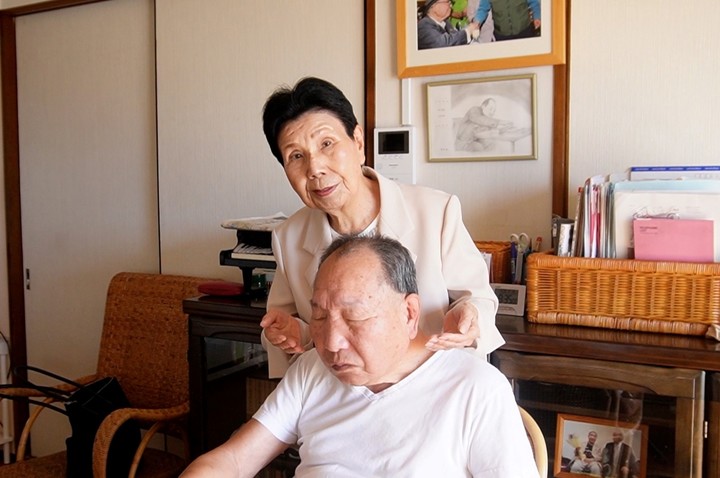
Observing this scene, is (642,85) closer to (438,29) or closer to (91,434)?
(438,29)

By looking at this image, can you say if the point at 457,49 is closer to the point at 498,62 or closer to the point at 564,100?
the point at 498,62

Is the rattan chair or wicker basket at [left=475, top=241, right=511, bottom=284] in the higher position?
wicker basket at [left=475, top=241, right=511, bottom=284]

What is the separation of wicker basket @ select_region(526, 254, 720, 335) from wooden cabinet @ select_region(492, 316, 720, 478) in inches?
1.3

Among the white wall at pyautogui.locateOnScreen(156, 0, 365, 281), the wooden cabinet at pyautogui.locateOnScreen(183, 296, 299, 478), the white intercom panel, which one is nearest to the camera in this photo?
the wooden cabinet at pyautogui.locateOnScreen(183, 296, 299, 478)

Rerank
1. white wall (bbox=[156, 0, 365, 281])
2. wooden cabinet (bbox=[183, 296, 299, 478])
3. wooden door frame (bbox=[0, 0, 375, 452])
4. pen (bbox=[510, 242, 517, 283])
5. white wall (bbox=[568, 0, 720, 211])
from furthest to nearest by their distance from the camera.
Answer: wooden door frame (bbox=[0, 0, 375, 452])
white wall (bbox=[156, 0, 365, 281])
wooden cabinet (bbox=[183, 296, 299, 478])
pen (bbox=[510, 242, 517, 283])
white wall (bbox=[568, 0, 720, 211])

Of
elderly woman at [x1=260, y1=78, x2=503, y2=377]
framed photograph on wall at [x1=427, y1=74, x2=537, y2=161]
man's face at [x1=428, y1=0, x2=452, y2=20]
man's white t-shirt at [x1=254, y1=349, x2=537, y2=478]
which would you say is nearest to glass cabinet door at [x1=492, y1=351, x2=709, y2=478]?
elderly woman at [x1=260, y1=78, x2=503, y2=377]

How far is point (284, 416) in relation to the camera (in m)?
1.42

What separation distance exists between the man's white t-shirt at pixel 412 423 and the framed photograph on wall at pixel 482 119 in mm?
906

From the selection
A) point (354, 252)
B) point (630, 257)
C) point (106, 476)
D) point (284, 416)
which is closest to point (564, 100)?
point (630, 257)

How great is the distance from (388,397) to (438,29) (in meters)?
1.32

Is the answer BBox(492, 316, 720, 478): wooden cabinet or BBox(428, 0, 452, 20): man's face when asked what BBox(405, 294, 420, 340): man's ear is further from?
BBox(428, 0, 452, 20): man's face

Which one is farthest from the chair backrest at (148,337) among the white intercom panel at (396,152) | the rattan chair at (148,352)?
the white intercom panel at (396,152)

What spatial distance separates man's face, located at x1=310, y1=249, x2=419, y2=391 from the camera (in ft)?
4.02

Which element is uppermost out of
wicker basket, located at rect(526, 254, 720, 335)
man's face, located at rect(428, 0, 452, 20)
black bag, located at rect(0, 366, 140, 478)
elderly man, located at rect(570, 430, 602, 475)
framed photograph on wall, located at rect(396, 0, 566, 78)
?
man's face, located at rect(428, 0, 452, 20)
